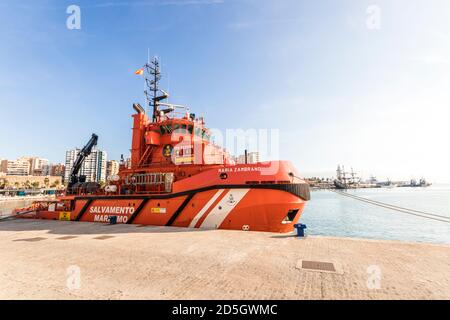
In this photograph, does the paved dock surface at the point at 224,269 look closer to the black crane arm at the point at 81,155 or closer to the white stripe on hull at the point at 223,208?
the white stripe on hull at the point at 223,208

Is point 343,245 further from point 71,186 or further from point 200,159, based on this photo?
point 71,186

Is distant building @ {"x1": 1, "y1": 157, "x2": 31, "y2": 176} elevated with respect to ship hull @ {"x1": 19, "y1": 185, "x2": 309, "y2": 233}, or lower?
elevated

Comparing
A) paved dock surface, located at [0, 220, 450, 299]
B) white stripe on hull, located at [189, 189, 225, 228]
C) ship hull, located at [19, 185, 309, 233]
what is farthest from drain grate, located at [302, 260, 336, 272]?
white stripe on hull, located at [189, 189, 225, 228]

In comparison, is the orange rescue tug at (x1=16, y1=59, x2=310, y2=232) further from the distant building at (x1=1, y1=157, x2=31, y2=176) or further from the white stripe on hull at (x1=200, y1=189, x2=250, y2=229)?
the distant building at (x1=1, y1=157, x2=31, y2=176)

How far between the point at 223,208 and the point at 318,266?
19.4 ft

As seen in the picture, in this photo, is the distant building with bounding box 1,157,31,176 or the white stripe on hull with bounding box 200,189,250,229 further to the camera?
the distant building with bounding box 1,157,31,176

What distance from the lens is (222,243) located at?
8.12 m

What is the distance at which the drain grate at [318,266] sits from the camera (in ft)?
18.0

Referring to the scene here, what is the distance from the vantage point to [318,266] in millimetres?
5699

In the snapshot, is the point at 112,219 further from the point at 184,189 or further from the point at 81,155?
the point at 81,155

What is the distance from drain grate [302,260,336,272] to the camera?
5.48m

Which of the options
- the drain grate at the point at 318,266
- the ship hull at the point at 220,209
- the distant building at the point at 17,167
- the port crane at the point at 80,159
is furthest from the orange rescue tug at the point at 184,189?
the distant building at the point at 17,167

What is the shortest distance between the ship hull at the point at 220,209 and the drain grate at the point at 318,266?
4289mm
